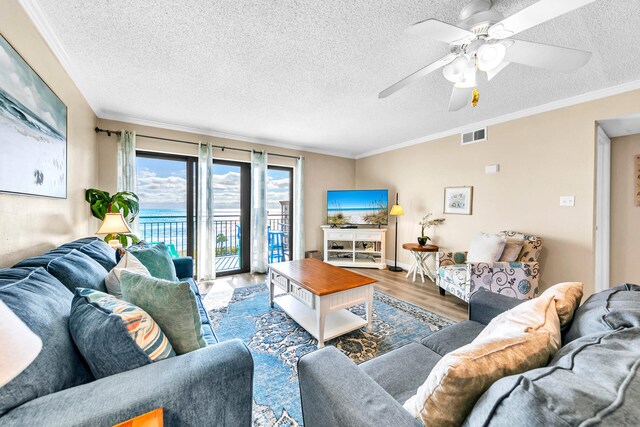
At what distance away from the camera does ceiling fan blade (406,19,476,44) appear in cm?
121

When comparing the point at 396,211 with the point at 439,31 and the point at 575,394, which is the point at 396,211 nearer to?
the point at 439,31

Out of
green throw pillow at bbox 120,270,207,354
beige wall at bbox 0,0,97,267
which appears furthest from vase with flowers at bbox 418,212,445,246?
beige wall at bbox 0,0,97,267

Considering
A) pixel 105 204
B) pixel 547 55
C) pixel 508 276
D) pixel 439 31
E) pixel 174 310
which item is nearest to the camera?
pixel 174 310

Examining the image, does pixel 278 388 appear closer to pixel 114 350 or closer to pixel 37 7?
pixel 114 350

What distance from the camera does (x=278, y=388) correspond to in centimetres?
155

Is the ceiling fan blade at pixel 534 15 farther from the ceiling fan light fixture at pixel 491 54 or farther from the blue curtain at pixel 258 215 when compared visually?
the blue curtain at pixel 258 215

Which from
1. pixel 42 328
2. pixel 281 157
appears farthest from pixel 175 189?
pixel 42 328

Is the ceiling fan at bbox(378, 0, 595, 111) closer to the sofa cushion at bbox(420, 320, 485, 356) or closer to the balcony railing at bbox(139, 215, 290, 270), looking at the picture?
the sofa cushion at bbox(420, 320, 485, 356)

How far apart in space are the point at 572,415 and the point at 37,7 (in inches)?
113

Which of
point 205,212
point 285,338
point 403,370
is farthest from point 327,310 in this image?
point 205,212

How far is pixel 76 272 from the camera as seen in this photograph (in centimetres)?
119

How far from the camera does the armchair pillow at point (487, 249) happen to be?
8.74 ft

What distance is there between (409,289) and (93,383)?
3.34 metres

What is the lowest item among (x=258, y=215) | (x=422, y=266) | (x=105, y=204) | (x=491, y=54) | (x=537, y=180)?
(x=422, y=266)
